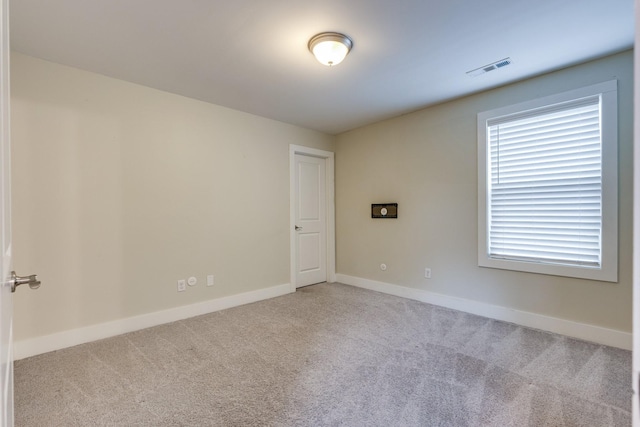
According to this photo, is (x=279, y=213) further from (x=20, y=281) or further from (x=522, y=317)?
(x=20, y=281)

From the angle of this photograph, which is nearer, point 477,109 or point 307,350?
point 307,350

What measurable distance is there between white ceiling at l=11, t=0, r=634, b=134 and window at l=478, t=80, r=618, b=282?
0.41 metres

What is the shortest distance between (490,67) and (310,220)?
295 cm

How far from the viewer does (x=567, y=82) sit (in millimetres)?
2656

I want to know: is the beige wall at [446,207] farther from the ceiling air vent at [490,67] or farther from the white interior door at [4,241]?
the white interior door at [4,241]

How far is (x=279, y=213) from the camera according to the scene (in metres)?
4.10

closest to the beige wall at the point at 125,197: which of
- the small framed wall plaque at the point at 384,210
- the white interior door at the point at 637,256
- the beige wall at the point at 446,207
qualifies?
the beige wall at the point at 446,207

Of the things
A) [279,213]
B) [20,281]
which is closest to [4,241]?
[20,281]

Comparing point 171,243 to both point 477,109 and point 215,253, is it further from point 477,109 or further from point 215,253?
point 477,109

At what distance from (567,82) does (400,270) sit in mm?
2644

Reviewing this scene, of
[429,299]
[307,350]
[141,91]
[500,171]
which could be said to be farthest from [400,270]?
[141,91]

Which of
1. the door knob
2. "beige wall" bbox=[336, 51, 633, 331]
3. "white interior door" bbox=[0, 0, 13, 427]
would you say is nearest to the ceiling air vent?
"beige wall" bbox=[336, 51, 633, 331]

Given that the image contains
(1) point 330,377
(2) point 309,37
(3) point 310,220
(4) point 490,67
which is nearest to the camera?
(1) point 330,377

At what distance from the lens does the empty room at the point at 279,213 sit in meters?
1.88
